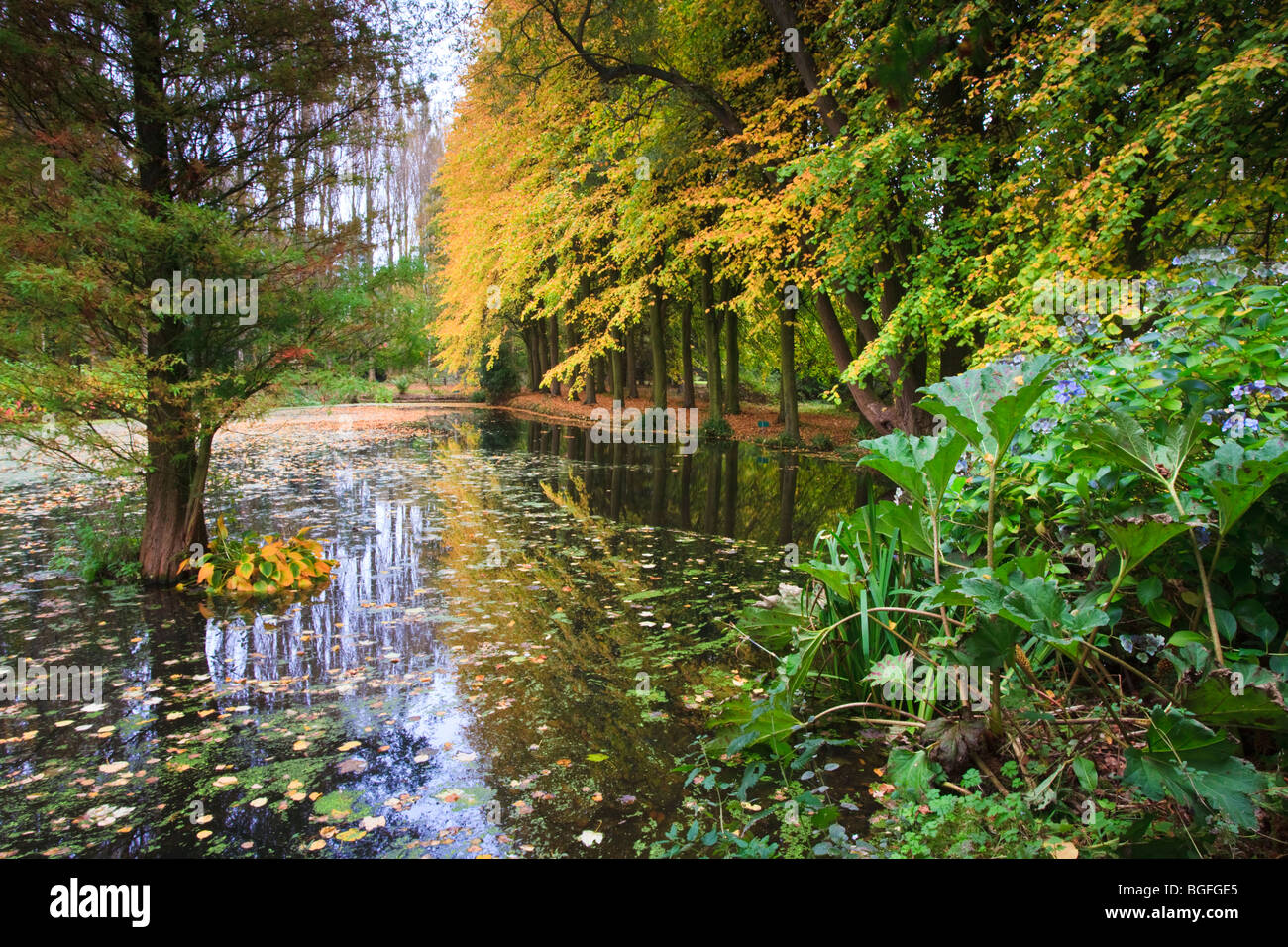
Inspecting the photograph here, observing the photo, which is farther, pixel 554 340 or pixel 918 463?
pixel 554 340

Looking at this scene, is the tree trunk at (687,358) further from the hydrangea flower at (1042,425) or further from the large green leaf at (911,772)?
the large green leaf at (911,772)

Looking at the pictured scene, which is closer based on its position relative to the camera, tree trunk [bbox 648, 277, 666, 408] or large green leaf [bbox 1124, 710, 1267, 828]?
large green leaf [bbox 1124, 710, 1267, 828]

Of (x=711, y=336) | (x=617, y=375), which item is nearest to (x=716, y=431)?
(x=711, y=336)

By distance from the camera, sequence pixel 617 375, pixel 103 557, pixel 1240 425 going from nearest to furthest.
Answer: pixel 1240 425
pixel 103 557
pixel 617 375

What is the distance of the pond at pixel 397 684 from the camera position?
9.90ft

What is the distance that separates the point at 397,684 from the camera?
4539 mm

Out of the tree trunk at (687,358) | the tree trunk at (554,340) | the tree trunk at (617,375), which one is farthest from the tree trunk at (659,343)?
the tree trunk at (554,340)

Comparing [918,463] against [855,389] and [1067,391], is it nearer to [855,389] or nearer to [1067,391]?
[1067,391]

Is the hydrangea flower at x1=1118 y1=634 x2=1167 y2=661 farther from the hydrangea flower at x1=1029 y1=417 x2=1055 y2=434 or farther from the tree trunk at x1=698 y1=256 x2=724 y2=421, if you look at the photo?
the tree trunk at x1=698 y1=256 x2=724 y2=421

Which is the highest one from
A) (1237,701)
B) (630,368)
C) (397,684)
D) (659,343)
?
(659,343)

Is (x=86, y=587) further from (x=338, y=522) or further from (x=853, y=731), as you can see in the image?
(x=853, y=731)

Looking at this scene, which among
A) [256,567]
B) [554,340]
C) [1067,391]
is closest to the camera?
[1067,391]

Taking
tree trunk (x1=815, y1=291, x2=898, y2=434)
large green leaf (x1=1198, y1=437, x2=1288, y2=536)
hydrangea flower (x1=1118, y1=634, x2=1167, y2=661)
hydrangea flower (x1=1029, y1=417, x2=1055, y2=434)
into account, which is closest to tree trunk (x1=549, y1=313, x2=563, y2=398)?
tree trunk (x1=815, y1=291, x2=898, y2=434)

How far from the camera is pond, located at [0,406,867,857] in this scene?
3018 millimetres
